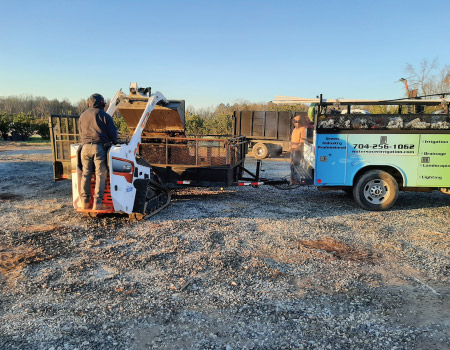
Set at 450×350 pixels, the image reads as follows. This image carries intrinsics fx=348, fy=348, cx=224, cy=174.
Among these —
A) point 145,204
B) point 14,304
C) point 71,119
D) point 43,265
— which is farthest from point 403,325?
point 71,119

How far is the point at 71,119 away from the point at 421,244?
26.5ft

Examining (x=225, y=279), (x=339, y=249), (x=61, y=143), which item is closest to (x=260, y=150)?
(x=61, y=143)

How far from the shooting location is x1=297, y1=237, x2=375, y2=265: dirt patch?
17.6 ft

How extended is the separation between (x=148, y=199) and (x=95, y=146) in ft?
6.26

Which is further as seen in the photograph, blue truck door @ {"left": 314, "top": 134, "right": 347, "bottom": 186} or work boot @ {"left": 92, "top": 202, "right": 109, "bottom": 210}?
blue truck door @ {"left": 314, "top": 134, "right": 347, "bottom": 186}

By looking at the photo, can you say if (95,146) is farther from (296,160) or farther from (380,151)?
(296,160)

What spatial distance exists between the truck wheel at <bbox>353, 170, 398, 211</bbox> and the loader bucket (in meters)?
4.66

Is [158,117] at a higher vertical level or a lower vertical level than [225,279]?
higher

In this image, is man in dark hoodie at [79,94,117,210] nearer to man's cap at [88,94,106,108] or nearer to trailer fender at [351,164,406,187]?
man's cap at [88,94,106,108]

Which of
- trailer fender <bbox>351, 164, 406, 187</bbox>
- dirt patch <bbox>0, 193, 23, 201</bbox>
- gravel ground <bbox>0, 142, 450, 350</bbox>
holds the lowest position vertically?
gravel ground <bbox>0, 142, 450, 350</bbox>

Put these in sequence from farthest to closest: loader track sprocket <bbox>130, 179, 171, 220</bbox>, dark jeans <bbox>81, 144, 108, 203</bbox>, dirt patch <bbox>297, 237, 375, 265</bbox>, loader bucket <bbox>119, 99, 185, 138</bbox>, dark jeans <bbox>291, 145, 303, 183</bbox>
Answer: dark jeans <bbox>291, 145, 303, 183</bbox> < loader bucket <bbox>119, 99, 185, 138</bbox> < loader track sprocket <bbox>130, 179, 171, 220</bbox> < dark jeans <bbox>81, 144, 108, 203</bbox> < dirt patch <bbox>297, 237, 375, 265</bbox>

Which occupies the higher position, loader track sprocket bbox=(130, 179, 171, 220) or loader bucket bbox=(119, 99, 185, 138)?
loader bucket bbox=(119, 99, 185, 138)

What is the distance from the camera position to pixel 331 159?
26.4ft

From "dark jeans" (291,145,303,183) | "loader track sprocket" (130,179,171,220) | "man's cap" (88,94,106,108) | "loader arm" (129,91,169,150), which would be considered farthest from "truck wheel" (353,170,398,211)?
"man's cap" (88,94,106,108)
